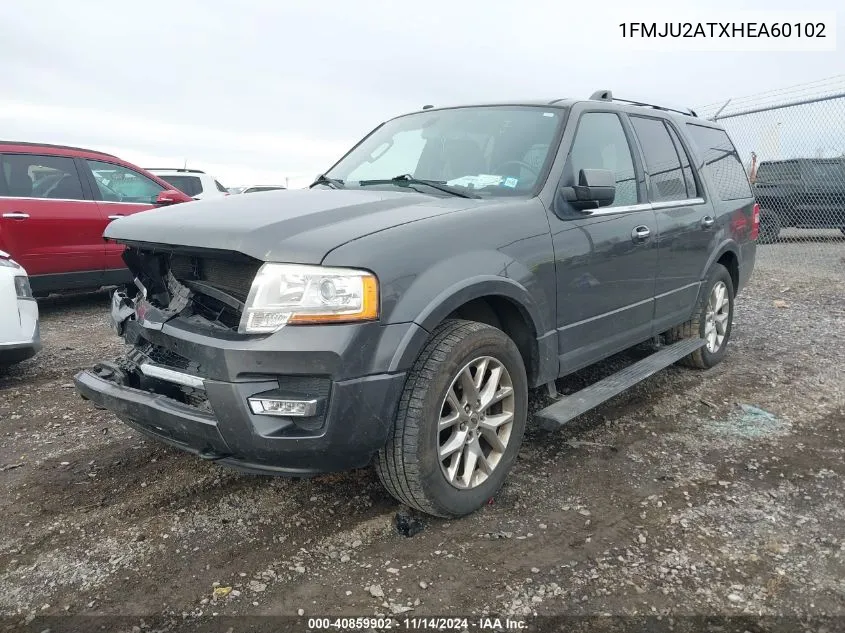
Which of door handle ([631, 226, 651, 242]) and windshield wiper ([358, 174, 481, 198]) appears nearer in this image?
windshield wiper ([358, 174, 481, 198])

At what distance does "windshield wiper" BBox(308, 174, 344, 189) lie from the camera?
3745 mm

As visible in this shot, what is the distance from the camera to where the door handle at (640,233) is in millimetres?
3635

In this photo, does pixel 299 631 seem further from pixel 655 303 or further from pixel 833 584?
pixel 655 303

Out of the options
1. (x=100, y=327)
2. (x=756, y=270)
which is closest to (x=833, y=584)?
(x=100, y=327)

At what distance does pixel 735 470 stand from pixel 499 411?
1345 mm

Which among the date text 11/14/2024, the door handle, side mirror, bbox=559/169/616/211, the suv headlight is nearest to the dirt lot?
the date text 11/14/2024

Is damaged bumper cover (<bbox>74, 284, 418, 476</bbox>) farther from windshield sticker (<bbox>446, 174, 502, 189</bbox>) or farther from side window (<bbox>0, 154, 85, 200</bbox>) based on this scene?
side window (<bbox>0, 154, 85, 200</bbox>)

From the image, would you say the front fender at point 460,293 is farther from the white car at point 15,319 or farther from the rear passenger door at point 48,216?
the rear passenger door at point 48,216

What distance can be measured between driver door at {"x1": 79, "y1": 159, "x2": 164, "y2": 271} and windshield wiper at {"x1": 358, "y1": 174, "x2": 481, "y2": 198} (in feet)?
14.3

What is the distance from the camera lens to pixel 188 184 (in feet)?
37.8

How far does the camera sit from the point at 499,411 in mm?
2914

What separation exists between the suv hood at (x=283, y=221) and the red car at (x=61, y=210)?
4.18 metres

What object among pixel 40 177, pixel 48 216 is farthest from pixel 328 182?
pixel 40 177

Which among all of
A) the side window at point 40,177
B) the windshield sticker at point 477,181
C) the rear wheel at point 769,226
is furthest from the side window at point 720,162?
the rear wheel at point 769,226
